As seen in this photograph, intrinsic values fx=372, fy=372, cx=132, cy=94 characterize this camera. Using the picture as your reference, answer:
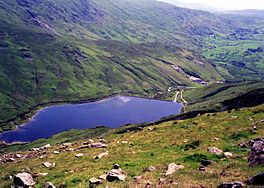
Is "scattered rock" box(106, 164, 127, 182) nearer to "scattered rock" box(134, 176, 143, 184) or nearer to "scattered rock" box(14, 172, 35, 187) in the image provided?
"scattered rock" box(134, 176, 143, 184)

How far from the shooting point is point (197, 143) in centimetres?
4603

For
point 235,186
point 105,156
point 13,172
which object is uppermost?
point 235,186

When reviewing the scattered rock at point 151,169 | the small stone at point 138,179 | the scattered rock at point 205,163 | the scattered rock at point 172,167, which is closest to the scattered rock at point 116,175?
the small stone at point 138,179

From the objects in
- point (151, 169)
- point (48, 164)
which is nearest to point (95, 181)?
point (151, 169)

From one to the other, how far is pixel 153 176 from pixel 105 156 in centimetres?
1489

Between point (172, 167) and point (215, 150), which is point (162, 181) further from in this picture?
point (215, 150)

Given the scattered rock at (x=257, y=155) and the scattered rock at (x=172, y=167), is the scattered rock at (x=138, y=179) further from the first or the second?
the scattered rock at (x=257, y=155)

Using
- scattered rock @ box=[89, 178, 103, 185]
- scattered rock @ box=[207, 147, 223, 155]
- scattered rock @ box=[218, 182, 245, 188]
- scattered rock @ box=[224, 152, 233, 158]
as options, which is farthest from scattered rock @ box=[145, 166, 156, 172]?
scattered rock @ box=[218, 182, 245, 188]

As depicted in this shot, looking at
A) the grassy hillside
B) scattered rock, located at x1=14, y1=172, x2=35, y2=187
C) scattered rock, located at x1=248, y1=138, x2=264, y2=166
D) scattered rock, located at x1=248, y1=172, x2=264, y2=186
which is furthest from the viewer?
scattered rock, located at x1=14, y1=172, x2=35, y2=187

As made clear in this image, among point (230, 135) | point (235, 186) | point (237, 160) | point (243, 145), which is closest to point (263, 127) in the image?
point (230, 135)

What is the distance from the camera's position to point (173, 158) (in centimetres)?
4062

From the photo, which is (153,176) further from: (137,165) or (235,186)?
(235,186)

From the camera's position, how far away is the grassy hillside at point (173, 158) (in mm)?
31781

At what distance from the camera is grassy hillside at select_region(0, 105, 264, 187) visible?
31.8m
